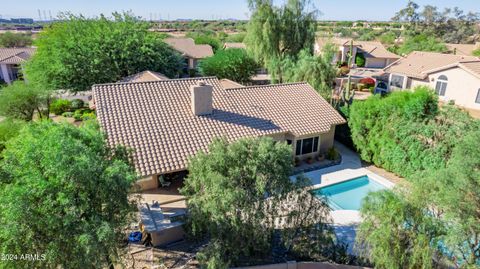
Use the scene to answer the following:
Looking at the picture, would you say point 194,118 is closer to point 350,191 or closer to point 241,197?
point 241,197

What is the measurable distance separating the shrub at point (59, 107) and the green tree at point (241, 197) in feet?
99.1

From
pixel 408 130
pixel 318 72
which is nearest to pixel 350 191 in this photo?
pixel 408 130

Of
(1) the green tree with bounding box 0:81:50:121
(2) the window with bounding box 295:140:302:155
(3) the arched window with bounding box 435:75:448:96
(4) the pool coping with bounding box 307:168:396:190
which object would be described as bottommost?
(4) the pool coping with bounding box 307:168:396:190

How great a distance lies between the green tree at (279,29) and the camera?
34625 millimetres

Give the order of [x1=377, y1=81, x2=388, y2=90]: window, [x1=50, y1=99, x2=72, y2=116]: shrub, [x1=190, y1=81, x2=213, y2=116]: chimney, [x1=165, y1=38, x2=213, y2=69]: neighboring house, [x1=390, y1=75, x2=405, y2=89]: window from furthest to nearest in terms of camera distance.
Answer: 1. [x1=165, y1=38, x2=213, y2=69]: neighboring house
2. [x1=377, y1=81, x2=388, y2=90]: window
3. [x1=390, y1=75, x2=405, y2=89]: window
4. [x1=50, y1=99, x2=72, y2=116]: shrub
5. [x1=190, y1=81, x2=213, y2=116]: chimney

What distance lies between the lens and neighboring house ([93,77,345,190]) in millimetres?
16719

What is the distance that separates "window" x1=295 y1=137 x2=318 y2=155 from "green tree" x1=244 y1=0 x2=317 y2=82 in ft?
49.1

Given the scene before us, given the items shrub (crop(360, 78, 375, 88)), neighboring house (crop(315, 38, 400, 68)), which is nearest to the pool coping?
shrub (crop(360, 78, 375, 88))

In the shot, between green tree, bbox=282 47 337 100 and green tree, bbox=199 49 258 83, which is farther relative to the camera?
green tree, bbox=199 49 258 83

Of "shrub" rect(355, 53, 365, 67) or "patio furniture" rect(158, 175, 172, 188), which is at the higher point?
"shrub" rect(355, 53, 365, 67)

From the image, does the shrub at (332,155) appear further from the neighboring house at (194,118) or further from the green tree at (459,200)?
the green tree at (459,200)

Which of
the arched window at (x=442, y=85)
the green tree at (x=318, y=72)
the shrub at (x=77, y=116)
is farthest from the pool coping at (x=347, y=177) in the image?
the shrub at (x=77, y=116)

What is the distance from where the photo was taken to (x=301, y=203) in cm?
1179

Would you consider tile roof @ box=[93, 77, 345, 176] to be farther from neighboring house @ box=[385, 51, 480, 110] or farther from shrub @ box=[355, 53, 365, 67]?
shrub @ box=[355, 53, 365, 67]
